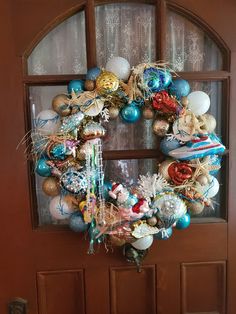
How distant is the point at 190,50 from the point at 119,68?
28cm

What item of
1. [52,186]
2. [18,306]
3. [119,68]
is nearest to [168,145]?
[119,68]

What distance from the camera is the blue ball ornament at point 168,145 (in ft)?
3.41

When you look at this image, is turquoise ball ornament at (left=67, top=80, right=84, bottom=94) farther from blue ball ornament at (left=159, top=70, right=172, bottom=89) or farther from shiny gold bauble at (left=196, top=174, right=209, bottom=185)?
shiny gold bauble at (left=196, top=174, right=209, bottom=185)

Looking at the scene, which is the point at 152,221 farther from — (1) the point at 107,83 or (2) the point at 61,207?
(1) the point at 107,83

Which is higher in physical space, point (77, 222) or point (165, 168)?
point (165, 168)

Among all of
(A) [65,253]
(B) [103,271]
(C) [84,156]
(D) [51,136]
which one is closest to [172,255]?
(B) [103,271]

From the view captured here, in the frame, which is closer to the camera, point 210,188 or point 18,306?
point 210,188

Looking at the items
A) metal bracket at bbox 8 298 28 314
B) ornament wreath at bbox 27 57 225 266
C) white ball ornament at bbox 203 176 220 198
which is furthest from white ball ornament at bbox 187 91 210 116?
metal bracket at bbox 8 298 28 314

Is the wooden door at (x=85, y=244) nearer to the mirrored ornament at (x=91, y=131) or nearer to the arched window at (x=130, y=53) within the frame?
the arched window at (x=130, y=53)

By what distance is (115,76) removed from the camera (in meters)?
A: 1.02

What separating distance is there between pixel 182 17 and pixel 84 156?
0.55 metres

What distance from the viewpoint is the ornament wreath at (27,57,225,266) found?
1.01 meters

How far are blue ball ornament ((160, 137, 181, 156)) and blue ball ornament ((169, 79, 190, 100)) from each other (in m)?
0.13

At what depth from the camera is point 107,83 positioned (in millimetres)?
991
